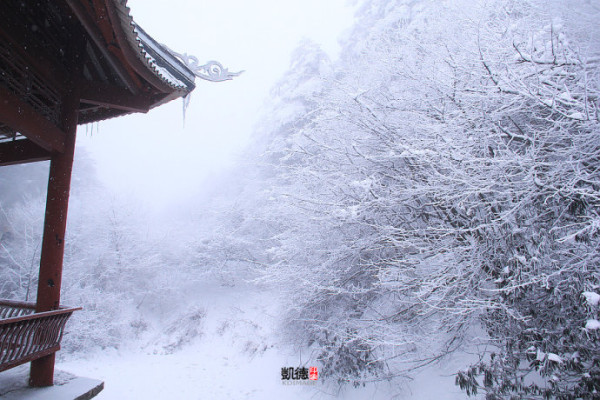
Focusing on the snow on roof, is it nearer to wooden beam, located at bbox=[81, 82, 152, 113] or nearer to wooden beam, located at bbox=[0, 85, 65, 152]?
wooden beam, located at bbox=[81, 82, 152, 113]

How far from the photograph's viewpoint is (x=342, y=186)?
575 cm

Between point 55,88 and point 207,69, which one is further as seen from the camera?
point 207,69

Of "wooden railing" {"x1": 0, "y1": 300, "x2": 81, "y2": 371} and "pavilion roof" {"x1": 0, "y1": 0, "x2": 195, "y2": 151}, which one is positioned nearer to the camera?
"pavilion roof" {"x1": 0, "y1": 0, "x2": 195, "y2": 151}

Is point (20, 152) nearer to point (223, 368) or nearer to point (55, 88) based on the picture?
point (55, 88)

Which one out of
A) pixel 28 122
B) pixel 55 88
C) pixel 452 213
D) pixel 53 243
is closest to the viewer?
pixel 28 122

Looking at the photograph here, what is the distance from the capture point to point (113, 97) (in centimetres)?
393

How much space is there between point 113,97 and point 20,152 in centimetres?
157

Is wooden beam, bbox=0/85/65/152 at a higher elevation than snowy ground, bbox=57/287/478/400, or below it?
higher

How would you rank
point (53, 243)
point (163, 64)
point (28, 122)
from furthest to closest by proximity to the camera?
1. point (163, 64)
2. point (53, 243)
3. point (28, 122)

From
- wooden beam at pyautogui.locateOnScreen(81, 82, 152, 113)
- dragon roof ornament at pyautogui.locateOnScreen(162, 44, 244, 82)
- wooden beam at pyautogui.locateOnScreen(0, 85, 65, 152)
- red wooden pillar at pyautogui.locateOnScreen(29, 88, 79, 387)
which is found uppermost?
dragon roof ornament at pyautogui.locateOnScreen(162, 44, 244, 82)

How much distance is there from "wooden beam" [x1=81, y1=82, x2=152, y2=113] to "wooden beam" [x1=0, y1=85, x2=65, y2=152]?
64 centimetres

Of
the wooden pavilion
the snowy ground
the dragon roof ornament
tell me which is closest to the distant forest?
the snowy ground

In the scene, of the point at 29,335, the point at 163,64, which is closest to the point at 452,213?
the point at 163,64

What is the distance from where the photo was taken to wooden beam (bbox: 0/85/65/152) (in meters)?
2.60
